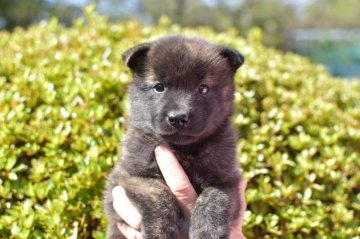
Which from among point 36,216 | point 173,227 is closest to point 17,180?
point 36,216

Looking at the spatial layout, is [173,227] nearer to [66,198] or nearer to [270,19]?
[66,198]

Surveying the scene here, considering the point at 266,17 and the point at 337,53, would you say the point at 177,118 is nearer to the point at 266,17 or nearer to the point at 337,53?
the point at 337,53

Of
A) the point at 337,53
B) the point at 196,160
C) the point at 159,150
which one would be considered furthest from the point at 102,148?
the point at 337,53

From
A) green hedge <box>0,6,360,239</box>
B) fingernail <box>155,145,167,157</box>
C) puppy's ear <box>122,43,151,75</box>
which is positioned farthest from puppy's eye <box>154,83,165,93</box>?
green hedge <box>0,6,360,239</box>

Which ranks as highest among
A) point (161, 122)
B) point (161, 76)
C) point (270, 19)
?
point (161, 76)

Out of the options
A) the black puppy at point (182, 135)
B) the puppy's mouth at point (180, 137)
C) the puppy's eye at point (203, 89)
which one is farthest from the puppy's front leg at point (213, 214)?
the puppy's eye at point (203, 89)

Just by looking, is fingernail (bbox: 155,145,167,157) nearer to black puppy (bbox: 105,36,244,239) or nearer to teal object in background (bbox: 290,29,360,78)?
black puppy (bbox: 105,36,244,239)

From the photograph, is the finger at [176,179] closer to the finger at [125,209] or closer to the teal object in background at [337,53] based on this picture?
the finger at [125,209]
